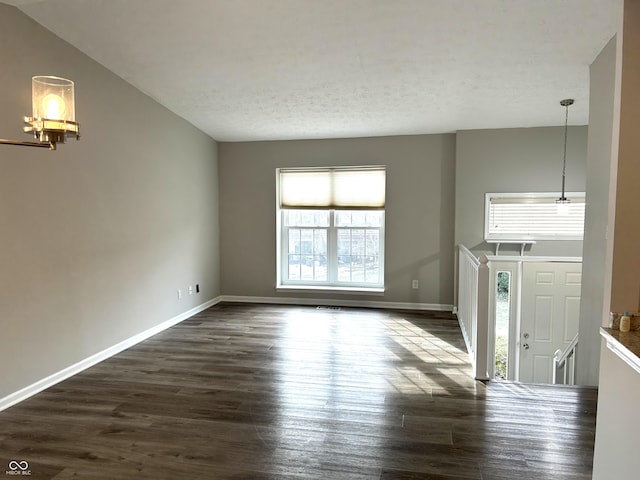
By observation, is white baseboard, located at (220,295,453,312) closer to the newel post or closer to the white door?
the white door

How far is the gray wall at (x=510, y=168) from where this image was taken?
4.97 m

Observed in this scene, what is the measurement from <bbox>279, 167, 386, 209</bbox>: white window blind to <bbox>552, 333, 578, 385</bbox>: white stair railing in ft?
9.34

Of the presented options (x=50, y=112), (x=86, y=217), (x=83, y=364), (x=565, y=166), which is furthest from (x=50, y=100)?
(x=565, y=166)

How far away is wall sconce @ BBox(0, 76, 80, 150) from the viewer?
144 cm

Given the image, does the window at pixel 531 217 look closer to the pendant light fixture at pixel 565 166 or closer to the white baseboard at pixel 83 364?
the pendant light fixture at pixel 565 166

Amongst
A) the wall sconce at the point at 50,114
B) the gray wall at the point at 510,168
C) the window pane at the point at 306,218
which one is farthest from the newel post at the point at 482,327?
the window pane at the point at 306,218

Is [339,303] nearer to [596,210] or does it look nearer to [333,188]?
[333,188]

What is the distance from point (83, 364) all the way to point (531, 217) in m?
5.27

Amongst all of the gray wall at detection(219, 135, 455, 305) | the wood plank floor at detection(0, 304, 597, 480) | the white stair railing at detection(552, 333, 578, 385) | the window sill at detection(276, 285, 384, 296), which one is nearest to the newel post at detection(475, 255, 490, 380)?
the wood plank floor at detection(0, 304, 597, 480)

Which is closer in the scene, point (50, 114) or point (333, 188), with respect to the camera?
point (50, 114)

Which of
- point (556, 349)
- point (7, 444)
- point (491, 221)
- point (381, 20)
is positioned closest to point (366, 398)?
point (7, 444)

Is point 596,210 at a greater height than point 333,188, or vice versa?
point 333,188

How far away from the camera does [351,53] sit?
341 cm

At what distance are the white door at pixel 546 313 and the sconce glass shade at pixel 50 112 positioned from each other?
527cm
